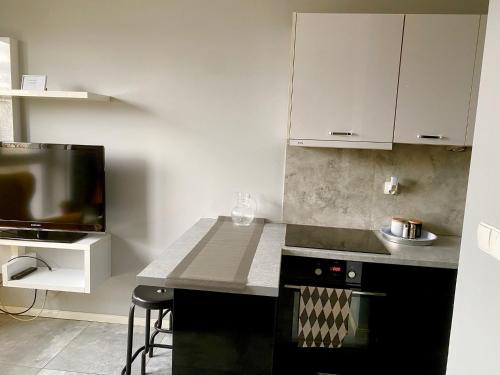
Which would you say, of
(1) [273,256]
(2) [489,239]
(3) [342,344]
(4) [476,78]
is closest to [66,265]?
(1) [273,256]

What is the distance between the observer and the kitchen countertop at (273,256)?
1.54 metres

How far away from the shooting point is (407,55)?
209 cm

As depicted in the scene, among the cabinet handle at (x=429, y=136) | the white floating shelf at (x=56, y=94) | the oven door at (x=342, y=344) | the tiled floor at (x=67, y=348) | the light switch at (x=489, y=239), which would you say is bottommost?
the tiled floor at (x=67, y=348)

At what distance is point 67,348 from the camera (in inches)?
101

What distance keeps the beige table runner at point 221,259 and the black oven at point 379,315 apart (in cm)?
29

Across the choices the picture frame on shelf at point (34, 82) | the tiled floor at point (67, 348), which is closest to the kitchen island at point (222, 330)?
the tiled floor at point (67, 348)

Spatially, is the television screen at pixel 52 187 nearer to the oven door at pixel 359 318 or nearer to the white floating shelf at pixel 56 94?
the white floating shelf at pixel 56 94

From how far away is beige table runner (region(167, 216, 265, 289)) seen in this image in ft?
4.98

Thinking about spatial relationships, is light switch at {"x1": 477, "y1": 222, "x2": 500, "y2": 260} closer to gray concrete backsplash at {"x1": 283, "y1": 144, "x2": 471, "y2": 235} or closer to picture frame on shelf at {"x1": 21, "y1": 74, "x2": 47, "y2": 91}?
gray concrete backsplash at {"x1": 283, "y1": 144, "x2": 471, "y2": 235}

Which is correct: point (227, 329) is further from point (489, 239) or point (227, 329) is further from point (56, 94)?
point (56, 94)

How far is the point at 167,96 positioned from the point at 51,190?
99 cm

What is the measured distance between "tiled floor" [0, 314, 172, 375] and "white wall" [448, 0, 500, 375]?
1735mm

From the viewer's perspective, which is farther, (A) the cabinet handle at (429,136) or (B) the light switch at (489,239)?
(A) the cabinet handle at (429,136)

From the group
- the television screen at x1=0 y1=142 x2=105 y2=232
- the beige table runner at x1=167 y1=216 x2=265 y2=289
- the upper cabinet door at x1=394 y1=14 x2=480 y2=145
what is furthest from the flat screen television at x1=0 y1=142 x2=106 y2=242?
the upper cabinet door at x1=394 y1=14 x2=480 y2=145
